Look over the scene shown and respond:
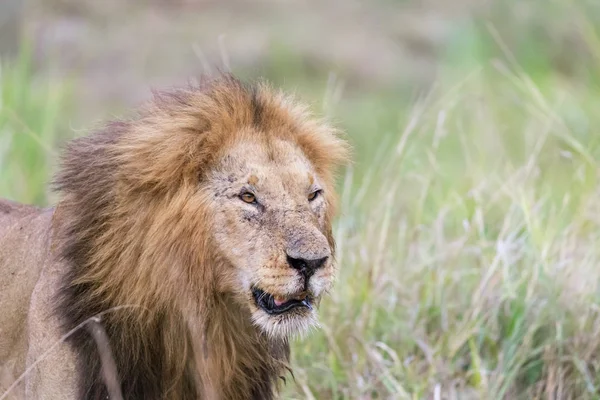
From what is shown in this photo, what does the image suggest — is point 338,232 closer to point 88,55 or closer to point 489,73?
point 489,73

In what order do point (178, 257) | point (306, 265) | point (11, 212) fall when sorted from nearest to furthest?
point (306, 265), point (178, 257), point (11, 212)

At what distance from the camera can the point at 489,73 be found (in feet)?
34.1

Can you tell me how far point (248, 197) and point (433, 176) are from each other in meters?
2.67

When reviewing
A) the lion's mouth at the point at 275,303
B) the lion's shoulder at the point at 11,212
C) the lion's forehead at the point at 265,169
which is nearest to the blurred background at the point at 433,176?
the lion's shoulder at the point at 11,212

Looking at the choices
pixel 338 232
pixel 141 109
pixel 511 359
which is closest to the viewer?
pixel 141 109

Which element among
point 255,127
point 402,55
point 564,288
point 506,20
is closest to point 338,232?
point 564,288

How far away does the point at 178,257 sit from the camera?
3.90 meters

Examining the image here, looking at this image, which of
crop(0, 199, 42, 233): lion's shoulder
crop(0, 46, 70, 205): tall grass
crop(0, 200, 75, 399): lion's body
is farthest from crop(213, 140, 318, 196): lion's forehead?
crop(0, 46, 70, 205): tall grass

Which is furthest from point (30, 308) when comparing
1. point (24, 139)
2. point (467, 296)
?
point (24, 139)

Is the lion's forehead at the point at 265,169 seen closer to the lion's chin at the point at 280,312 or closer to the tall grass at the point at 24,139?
the lion's chin at the point at 280,312

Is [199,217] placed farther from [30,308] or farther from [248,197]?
[30,308]

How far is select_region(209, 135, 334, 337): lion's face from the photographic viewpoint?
3.77 metres

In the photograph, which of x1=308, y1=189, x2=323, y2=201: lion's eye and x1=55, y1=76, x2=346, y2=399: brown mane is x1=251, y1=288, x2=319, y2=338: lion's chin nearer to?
x1=55, y1=76, x2=346, y2=399: brown mane

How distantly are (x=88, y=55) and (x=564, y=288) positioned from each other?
7.72 metres
